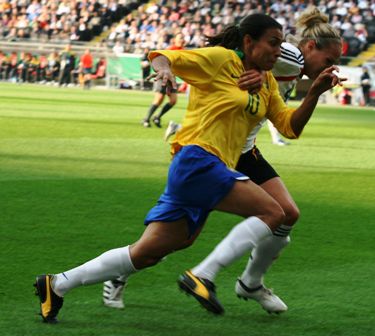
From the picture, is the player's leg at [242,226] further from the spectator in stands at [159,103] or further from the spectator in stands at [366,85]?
the spectator in stands at [366,85]

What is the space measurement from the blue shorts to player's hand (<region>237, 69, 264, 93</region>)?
425 millimetres

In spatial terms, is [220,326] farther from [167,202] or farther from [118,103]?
[118,103]

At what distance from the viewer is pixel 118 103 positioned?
3069 cm

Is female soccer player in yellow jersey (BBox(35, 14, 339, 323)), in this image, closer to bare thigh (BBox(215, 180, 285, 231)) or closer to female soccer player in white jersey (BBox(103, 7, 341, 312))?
bare thigh (BBox(215, 180, 285, 231))

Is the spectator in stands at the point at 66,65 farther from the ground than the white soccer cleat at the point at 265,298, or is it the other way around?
the white soccer cleat at the point at 265,298

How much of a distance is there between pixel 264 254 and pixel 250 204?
734mm

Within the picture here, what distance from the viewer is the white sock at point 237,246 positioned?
18.2 feet

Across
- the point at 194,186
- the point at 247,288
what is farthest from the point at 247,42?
the point at 247,288

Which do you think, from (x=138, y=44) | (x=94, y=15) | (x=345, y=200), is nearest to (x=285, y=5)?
(x=138, y=44)

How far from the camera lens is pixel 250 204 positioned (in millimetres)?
5527

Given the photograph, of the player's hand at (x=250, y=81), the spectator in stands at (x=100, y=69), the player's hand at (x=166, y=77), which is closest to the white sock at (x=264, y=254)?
the player's hand at (x=250, y=81)

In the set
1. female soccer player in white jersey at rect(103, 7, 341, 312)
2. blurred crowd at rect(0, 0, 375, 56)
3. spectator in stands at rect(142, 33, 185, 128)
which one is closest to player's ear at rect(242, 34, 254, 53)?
female soccer player in white jersey at rect(103, 7, 341, 312)

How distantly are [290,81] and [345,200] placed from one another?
536 centimetres

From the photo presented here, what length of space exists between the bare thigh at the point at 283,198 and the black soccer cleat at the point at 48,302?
57.4 inches
